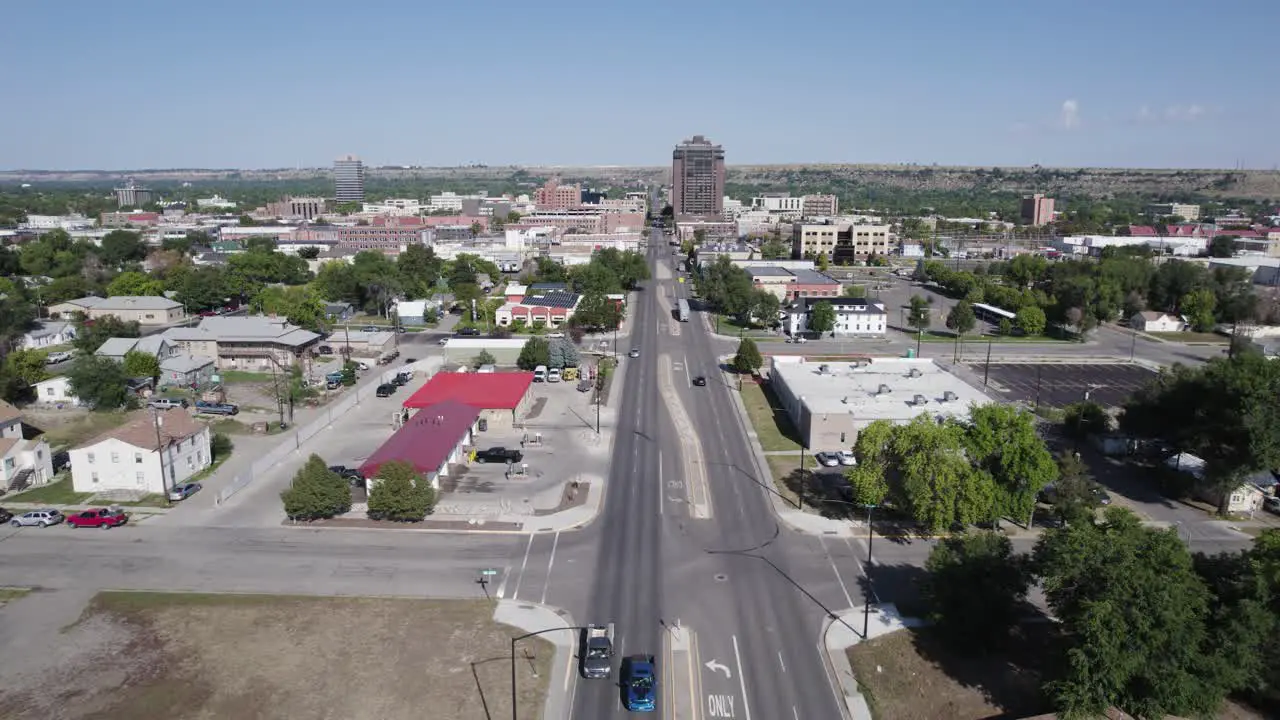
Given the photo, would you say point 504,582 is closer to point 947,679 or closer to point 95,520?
point 947,679

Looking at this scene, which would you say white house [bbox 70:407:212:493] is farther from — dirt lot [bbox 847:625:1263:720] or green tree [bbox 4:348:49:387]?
dirt lot [bbox 847:625:1263:720]

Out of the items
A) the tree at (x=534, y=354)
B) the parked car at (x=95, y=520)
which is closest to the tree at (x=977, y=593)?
the parked car at (x=95, y=520)

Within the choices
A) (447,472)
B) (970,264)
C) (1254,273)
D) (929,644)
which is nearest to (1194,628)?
(929,644)

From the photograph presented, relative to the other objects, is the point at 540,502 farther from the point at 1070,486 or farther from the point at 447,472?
the point at 1070,486

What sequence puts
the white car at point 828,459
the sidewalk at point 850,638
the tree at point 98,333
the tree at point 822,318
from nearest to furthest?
the sidewalk at point 850,638 → the white car at point 828,459 → the tree at point 98,333 → the tree at point 822,318

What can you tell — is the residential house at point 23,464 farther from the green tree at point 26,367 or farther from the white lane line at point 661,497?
the white lane line at point 661,497

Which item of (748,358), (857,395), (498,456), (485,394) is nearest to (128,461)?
(498,456)

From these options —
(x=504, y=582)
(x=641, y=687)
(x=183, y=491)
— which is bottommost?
(x=504, y=582)
